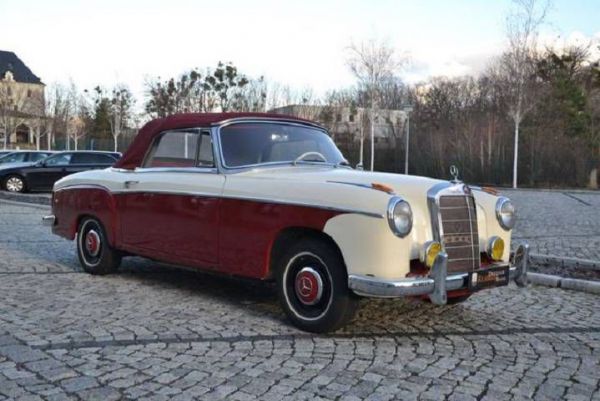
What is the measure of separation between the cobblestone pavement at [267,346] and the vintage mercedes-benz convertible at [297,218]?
39 centimetres

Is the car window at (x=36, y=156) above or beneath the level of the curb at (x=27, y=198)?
above

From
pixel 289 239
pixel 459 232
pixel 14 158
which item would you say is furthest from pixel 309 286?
pixel 14 158

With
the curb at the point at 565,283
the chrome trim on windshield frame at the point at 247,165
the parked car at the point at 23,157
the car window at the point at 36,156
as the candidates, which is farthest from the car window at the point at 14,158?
the curb at the point at 565,283

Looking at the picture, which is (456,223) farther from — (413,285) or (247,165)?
(247,165)

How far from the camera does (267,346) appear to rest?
4.89 m

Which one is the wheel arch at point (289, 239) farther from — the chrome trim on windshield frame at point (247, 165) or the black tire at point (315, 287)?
the chrome trim on windshield frame at point (247, 165)

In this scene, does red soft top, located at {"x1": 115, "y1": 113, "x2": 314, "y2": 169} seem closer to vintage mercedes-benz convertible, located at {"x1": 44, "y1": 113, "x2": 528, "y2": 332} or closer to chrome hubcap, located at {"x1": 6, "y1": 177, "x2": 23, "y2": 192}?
vintage mercedes-benz convertible, located at {"x1": 44, "y1": 113, "x2": 528, "y2": 332}

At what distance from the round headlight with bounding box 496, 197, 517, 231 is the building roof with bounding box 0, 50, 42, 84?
97.9m

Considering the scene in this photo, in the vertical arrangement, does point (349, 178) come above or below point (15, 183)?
above

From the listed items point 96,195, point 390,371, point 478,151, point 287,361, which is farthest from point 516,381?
point 478,151

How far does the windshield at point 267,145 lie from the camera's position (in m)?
6.19

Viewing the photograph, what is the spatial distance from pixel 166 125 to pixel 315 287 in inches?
114

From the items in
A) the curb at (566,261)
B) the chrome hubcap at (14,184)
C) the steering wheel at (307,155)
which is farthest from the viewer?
the chrome hubcap at (14,184)

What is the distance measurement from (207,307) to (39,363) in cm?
196
